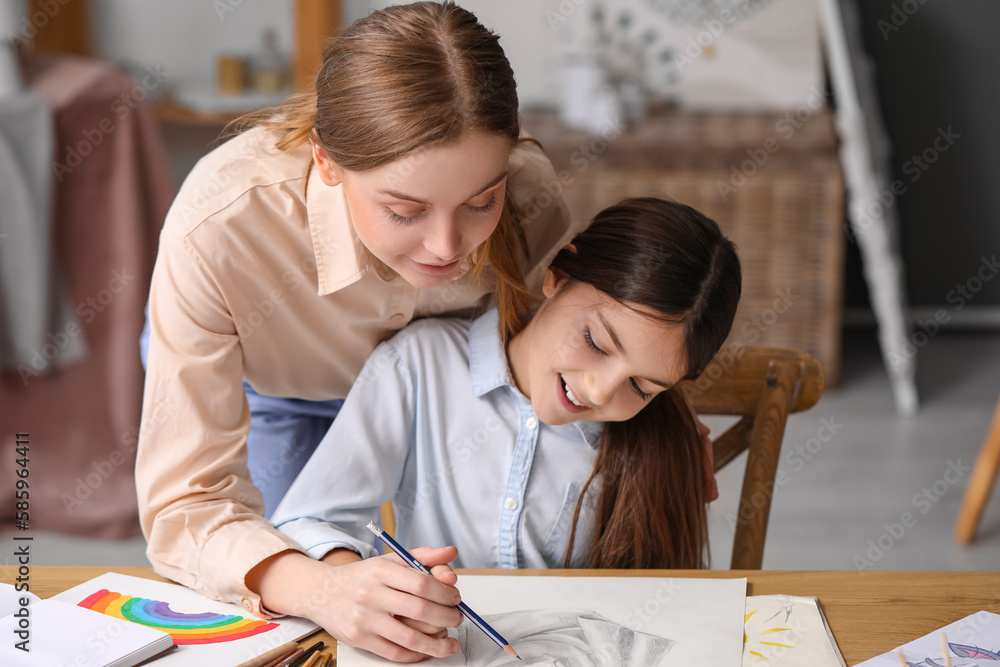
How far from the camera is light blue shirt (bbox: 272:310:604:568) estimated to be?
1052 millimetres

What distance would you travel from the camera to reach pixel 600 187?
3.00 m

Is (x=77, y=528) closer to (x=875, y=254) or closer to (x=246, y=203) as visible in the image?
(x=246, y=203)

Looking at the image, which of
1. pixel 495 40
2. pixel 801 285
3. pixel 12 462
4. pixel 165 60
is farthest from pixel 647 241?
pixel 165 60

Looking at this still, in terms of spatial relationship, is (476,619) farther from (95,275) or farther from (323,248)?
(95,275)

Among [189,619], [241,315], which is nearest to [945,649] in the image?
[189,619]

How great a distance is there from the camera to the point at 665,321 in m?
0.94

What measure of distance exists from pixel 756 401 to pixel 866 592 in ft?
1.00

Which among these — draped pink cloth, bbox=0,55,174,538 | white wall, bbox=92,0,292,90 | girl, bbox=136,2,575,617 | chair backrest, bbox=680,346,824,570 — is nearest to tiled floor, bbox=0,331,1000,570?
draped pink cloth, bbox=0,55,174,538

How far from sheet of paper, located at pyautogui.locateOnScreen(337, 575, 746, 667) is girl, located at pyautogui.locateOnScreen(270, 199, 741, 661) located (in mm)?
158

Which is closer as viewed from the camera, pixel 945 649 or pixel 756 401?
pixel 945 649

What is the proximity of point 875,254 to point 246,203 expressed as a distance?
93.1 inches

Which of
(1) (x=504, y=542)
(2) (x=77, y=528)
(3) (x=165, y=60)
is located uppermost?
(3) (x=165, y=60)

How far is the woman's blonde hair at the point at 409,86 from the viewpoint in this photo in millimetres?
825

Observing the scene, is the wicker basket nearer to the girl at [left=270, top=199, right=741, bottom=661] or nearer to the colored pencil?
the girl at [left=270, top=199, right=741, bottom=661]
